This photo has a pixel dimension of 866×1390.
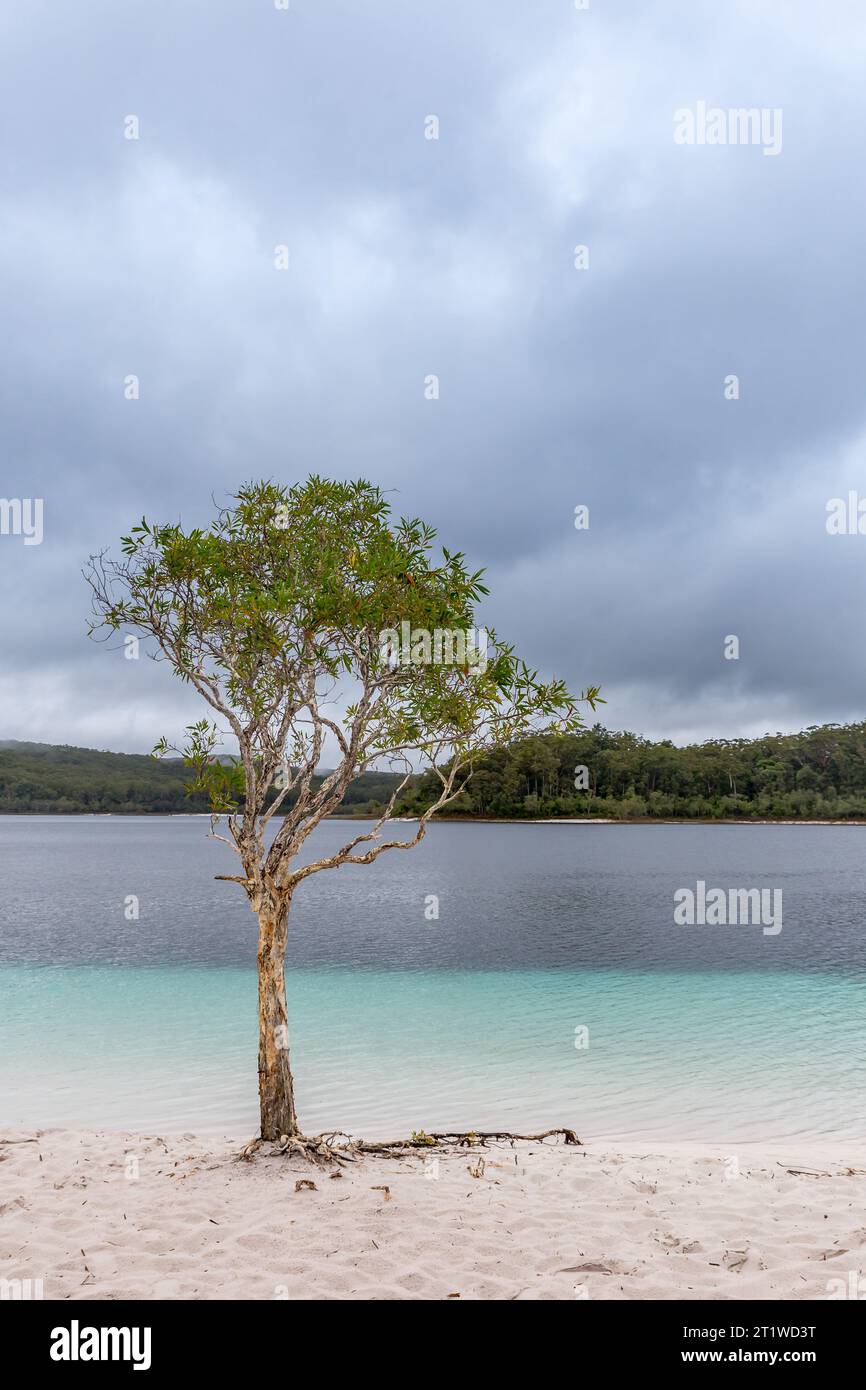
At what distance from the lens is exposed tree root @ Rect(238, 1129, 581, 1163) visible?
31.9 feet

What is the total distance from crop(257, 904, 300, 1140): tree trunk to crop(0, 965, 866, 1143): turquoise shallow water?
311cm

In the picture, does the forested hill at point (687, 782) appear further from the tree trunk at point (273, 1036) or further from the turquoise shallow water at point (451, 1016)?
the tree trunk at point (273, 1036)

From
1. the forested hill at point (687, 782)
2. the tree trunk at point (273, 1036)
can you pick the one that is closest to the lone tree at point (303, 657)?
the tree trunk at point (273, 1036)

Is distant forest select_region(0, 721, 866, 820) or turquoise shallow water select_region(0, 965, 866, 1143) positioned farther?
distant forest select_region(0, 721, 866, 820)

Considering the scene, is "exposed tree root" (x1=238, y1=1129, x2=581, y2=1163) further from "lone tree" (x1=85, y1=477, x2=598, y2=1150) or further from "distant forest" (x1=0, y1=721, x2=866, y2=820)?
"distant forest" (x1=0, y1=721, x2=866, y2=820)

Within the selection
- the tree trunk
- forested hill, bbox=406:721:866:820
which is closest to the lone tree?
the tree trunk

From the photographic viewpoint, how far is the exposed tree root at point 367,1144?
9.71m

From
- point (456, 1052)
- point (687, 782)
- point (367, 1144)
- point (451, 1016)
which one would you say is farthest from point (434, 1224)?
point (687, 782)

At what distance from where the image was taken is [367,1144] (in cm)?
1047

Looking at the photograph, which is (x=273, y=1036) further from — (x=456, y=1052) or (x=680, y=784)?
(x=680, y=784)

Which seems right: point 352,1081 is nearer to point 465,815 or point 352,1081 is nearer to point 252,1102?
point 252,1102

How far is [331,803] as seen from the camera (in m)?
10.3

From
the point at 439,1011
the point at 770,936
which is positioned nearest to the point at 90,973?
the point at 439,1011

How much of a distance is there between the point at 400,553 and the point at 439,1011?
48.0ft
